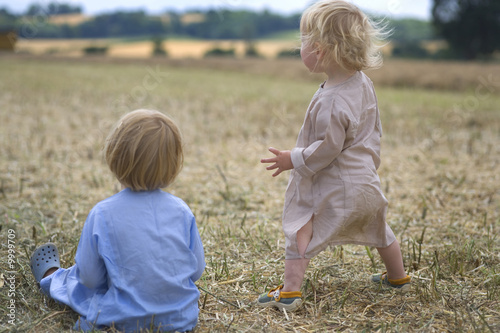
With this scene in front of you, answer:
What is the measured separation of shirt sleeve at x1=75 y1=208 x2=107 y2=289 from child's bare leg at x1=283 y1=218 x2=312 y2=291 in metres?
0.96

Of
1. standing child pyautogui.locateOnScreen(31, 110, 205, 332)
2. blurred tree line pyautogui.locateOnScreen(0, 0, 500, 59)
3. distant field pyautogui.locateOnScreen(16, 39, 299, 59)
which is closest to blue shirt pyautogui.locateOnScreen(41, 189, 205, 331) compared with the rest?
standing child pyautogui.locateOnScreen(31, 110, 205, 332)

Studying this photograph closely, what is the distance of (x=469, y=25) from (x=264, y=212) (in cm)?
4519

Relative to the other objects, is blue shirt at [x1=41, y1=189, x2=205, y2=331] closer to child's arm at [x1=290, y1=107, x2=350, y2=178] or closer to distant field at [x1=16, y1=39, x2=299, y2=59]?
child's arm at [x1=290, y1=107, x2=350, y2=178]

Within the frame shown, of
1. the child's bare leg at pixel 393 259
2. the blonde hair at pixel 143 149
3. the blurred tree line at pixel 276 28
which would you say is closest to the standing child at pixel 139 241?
the blonde hair at pixel 143 149

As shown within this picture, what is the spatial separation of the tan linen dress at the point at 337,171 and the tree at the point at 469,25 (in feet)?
151

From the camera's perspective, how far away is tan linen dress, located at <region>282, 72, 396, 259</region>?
8.37 ft

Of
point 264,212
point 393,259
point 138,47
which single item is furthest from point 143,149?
point 138,47

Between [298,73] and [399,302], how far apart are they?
19846 mm

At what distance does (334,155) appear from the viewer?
2559mm

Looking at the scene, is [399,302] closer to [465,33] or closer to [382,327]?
[382,327]

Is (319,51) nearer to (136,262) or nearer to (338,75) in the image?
(338,75)

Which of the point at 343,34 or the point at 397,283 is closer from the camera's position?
the point at 343,34

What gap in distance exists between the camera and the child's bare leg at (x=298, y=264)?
2678mm

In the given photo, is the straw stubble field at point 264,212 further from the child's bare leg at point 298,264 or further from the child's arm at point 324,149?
the child's arm at point 324,149
